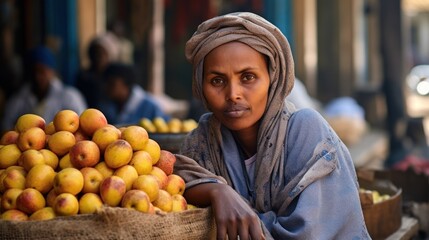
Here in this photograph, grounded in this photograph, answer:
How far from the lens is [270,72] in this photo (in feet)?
10.4

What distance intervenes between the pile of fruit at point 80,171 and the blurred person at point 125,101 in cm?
402

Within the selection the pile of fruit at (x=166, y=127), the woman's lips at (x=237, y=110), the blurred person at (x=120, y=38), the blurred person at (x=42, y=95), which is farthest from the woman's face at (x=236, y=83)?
the blurred person at (x=120, y=38)

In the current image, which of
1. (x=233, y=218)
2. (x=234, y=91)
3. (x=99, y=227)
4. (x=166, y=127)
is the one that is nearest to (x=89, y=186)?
(x=99, y=227)

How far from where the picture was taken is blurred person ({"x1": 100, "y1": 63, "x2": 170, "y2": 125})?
7160mm

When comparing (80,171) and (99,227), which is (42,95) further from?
(99,227)

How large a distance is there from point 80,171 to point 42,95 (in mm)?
5214

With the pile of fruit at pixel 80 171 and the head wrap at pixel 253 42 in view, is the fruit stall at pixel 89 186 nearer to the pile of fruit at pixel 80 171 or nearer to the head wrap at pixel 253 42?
the pile of fruit at pixel 80 171

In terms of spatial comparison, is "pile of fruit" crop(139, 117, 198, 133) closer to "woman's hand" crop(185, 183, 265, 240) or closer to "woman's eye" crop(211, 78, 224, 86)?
"woman's eye" crop(211, 78, 224, 86)

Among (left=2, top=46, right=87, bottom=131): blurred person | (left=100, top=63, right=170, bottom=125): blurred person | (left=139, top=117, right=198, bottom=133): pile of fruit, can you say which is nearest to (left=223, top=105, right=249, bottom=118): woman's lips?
(left=139, top=117, right=198, bottom=133): pile of fruit

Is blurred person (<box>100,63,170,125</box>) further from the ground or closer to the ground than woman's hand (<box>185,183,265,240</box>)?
closer to the ground

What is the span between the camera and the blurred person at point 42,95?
7613mm

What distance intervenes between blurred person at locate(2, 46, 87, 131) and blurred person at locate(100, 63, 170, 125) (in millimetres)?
338

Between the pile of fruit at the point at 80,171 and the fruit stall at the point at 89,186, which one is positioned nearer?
the fruit stall at the point at 89,186

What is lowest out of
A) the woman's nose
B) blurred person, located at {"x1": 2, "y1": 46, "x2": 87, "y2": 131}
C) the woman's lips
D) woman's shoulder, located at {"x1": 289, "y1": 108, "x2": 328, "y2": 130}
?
blurred person, located at {"x1": 2, "y1": 46, "x2": 87, "y2": 131}
